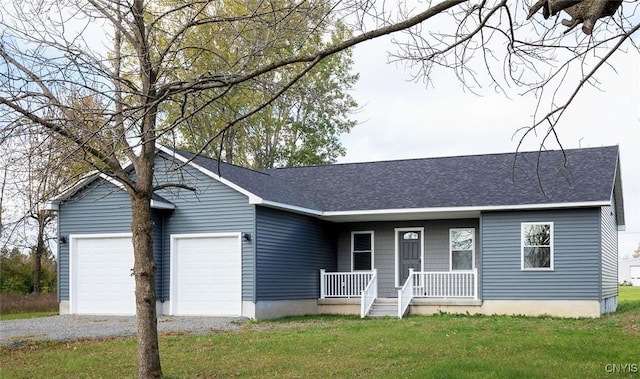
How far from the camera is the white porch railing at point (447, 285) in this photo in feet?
66.3

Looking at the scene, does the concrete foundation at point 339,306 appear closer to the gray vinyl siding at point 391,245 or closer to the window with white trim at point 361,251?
the gray vinyl siding at point 391,245

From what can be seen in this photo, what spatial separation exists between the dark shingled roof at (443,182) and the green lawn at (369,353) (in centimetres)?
462

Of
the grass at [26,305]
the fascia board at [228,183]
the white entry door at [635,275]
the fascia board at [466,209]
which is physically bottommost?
the white entry door at [635,275]

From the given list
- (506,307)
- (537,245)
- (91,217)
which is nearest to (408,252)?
(506,307)

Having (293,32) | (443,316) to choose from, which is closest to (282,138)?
(443,316)

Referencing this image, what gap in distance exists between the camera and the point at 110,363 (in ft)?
36.0

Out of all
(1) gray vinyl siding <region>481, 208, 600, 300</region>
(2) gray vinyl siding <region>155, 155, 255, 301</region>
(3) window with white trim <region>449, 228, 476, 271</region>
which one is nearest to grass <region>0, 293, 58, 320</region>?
(2) gray vinyl siding <region>155, 155, 255, 301</region>

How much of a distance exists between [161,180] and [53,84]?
43.2ft

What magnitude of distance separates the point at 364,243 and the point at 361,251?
0.88 feet

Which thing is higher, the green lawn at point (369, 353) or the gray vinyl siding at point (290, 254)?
the gray vinyl siding at point (290, 254)

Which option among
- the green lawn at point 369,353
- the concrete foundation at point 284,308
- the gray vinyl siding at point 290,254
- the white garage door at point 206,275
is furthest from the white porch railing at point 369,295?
the green lawn at point 369,353

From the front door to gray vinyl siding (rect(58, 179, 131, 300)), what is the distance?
26.2 feet

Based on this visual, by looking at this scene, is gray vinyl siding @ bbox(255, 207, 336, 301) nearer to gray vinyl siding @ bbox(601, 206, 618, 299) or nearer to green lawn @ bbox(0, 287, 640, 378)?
green lawn @ bbox(0, 287, 640, 378)

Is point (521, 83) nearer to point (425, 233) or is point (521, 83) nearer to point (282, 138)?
point (425, 233)
